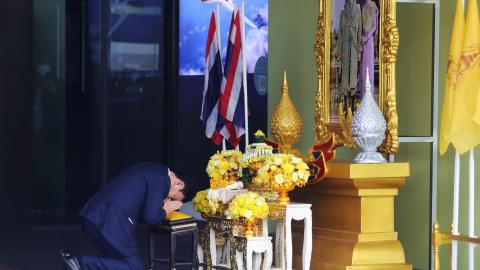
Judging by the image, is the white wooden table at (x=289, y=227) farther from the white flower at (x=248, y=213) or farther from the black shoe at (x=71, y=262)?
the black shoe at (x=71, y=262)

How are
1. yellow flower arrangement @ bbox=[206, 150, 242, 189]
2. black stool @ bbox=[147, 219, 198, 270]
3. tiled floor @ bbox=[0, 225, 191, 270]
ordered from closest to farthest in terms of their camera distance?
1. black stool @ bbox=[147, 219, 198, 270]
2. yellow flower arrangement @ bbox=[206, 150, 242, 189]
3. tiled floor @ bbox=[0, 225, 191, 270]

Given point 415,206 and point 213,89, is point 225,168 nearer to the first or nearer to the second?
point 213,89

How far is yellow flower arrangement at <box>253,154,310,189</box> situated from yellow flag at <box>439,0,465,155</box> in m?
1.05

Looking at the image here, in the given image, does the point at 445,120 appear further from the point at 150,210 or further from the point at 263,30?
the point at 263,30

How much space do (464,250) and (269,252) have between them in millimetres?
1570

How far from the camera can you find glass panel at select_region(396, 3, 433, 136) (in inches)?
324

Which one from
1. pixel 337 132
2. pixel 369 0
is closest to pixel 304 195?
pixel 337 132

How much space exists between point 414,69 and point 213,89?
1695 millimetres

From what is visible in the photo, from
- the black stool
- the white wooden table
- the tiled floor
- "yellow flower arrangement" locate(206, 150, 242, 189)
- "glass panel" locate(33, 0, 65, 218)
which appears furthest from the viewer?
"glass panel" locate(33, 0, 65, 218)

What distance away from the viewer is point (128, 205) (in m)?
7.45

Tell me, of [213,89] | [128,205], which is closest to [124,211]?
[128,205]

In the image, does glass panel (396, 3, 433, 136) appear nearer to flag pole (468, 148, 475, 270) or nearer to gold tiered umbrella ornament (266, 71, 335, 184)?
gold tiered umbrella ornament (266, 71, 335, 184)

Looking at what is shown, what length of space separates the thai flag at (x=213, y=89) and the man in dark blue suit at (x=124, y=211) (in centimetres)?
129

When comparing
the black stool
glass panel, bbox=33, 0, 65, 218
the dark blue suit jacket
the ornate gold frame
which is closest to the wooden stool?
the black stool
